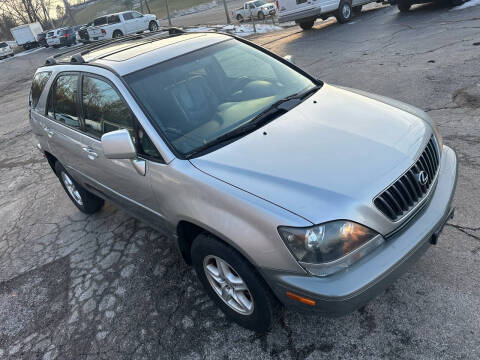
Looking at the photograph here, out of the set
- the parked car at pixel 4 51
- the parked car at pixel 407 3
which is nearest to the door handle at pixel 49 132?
the parked car at pixel 407 3

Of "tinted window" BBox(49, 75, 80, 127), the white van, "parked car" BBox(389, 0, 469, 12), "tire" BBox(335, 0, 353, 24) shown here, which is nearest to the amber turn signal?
"tinted window" BBox(49, 75, 80, 127)

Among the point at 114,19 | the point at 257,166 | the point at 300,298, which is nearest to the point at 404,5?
the point at 257,166

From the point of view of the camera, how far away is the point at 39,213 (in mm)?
5055

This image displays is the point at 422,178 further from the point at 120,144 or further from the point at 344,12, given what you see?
the point at 344,12

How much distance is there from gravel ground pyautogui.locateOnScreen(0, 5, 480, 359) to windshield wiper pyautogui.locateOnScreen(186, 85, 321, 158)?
1.26 meters

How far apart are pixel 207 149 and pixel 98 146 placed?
120cm

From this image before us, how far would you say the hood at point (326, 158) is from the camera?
203 centimetres

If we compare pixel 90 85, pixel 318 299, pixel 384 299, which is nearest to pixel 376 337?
pixel 384 299

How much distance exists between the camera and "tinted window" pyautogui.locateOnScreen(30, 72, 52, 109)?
423 cm

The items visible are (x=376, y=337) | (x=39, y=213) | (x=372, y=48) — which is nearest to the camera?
(x=376, y=337)

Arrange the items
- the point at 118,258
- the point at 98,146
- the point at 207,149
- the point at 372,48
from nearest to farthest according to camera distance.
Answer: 1. the point at 207,149
2. the point at 98,146
3. the point at 118,258
4. the point at 372,48

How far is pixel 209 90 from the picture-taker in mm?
3068

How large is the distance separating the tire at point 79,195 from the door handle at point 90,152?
108 cm

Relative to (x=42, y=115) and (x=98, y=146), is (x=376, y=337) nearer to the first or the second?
(x=98, y=146)
